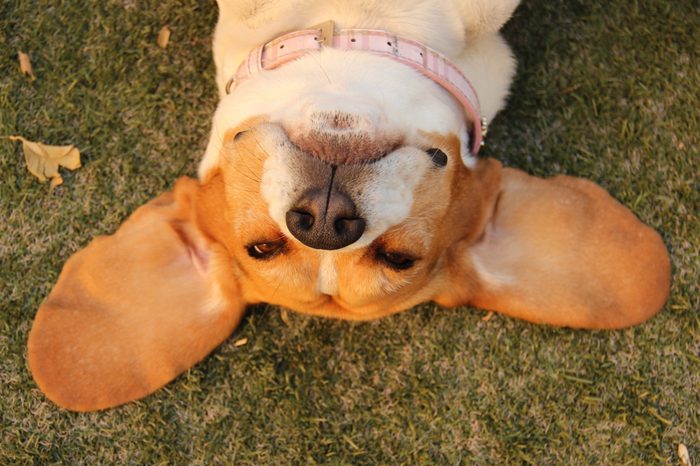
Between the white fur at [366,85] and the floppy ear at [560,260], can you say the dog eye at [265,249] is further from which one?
the floppy ear at [560,260]

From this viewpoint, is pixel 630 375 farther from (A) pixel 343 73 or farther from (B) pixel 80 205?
(B) pixel 80 205

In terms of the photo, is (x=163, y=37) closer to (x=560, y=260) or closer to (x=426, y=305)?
(x=426, y=305)

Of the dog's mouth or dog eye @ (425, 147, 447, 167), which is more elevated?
the dog's mouth

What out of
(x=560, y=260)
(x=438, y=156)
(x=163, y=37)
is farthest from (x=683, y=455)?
(x=163, y=37)

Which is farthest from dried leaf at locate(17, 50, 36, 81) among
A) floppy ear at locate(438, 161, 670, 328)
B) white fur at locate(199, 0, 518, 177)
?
floppy ear at locate(438, 161, 670, 328)

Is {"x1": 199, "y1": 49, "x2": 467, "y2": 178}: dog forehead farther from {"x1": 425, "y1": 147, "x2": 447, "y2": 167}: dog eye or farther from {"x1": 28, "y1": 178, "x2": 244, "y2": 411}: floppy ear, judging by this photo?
{"x1": 28, "y1": 178, "x2": 244, "y2": 411}: floppy ear

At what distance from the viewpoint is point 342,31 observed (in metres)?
2.43

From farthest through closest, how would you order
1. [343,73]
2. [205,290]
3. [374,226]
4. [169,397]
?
[169,397]
[205,290]
[343,73]
[374,226]

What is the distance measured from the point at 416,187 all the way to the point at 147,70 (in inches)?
78.1

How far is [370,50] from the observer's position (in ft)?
7.79

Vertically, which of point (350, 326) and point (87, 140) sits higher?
point (87, 140)

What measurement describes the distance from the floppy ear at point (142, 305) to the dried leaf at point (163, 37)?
3.44 ft

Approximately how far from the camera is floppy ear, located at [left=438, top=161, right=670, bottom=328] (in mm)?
2748

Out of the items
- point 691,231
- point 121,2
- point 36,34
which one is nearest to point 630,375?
point 691,231
